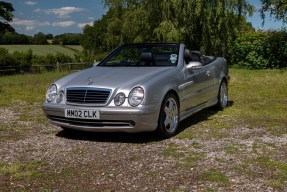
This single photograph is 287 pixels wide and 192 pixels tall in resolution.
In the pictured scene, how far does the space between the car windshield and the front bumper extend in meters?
1.30

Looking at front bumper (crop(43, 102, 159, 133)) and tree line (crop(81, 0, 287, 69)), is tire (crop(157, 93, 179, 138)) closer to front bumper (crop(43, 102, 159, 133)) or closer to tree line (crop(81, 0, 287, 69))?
front bumper (crop(43, 102, 159, 133))

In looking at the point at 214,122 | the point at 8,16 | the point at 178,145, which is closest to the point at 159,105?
the point at 178,145

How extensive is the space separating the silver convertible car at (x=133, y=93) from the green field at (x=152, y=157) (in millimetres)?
289

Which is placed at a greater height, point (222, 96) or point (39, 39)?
point (39, 39)

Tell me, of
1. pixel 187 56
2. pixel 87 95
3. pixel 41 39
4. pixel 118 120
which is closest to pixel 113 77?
pixel 87 95

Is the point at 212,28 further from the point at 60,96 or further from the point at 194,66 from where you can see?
the point at 60,96

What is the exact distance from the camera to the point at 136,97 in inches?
208

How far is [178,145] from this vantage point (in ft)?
17.6

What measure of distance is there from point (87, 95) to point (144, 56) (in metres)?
1.56

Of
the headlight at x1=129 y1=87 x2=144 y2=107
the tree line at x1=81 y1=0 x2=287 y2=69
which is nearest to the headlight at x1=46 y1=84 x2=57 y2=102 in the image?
the headlight at x1=129 y1=87 x2=144 y2=107

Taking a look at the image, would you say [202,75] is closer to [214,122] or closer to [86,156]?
[214,122]

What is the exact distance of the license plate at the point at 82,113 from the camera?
5.32 m

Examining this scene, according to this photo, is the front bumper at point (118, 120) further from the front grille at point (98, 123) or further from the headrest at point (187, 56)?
the headrest at point (187, 56)

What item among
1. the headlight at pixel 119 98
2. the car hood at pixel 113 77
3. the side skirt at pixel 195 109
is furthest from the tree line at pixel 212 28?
the headlight at pixel 119 98
